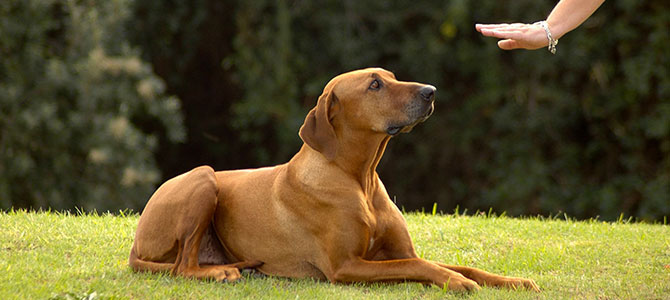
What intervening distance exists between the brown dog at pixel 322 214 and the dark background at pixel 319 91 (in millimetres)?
7282

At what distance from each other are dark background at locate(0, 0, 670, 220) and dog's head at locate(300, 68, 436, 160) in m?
7.86

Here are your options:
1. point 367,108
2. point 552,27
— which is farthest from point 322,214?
point 552,27

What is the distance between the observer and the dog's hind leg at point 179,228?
5383mm

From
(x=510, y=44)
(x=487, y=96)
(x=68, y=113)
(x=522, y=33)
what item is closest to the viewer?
(x=522, y=33)

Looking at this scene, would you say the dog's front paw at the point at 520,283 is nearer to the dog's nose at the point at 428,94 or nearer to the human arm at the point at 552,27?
the dog's nose at the point at 428,94

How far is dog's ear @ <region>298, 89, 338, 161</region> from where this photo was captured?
5.22 meters

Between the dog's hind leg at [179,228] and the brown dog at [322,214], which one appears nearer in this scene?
the brown dog at [322,214]

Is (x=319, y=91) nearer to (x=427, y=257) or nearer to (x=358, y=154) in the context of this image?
(x=427, y=257)

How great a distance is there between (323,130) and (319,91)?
933cm

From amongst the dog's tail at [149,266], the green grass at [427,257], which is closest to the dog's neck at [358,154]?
the green grass at [427,257]

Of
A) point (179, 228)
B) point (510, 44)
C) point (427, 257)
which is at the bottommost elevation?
point (427, 257)

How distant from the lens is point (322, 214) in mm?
5215

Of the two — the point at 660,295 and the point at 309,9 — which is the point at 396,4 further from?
the point at 660,295

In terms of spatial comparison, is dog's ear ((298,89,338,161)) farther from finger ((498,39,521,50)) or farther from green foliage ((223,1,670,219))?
green foliage ((223,1,670,219))
